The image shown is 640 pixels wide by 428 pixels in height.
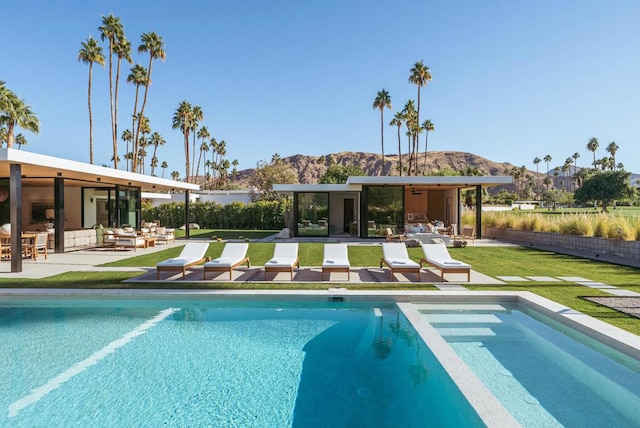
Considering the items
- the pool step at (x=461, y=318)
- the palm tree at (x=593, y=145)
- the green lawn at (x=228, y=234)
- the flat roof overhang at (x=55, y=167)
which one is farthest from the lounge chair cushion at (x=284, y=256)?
the palm tree at (x=593, y=145)

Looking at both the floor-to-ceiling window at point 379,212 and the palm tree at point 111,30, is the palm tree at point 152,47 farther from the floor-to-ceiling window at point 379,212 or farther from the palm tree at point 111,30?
the floor-to-ceiling window at point 379,212

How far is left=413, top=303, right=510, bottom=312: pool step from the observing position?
21.1 ft

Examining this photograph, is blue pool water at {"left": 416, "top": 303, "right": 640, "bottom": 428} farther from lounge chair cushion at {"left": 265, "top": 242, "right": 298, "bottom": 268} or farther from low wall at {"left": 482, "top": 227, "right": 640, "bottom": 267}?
low wall at {"left": 482, "top": 227, "right": 640, "bottom": 267}

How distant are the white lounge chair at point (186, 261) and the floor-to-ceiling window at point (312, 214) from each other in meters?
9.86

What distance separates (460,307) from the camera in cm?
657

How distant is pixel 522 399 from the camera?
12.4 feet

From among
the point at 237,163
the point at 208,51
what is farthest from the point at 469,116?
the point at 237,163

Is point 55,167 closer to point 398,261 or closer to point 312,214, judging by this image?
point 398,261

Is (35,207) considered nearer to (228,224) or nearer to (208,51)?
(228,224)

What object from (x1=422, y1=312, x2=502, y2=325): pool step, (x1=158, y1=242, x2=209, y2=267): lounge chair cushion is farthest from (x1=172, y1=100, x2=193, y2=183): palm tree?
(x1=422, y1=312, x2=502, y2=325): pool step

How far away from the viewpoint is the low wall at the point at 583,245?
11.1 m

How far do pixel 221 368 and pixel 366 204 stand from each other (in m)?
14.4

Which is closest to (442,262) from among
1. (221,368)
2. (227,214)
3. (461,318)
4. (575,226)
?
(461,318)

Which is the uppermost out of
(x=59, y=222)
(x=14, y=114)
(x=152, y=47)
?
(x=152, y=47)
